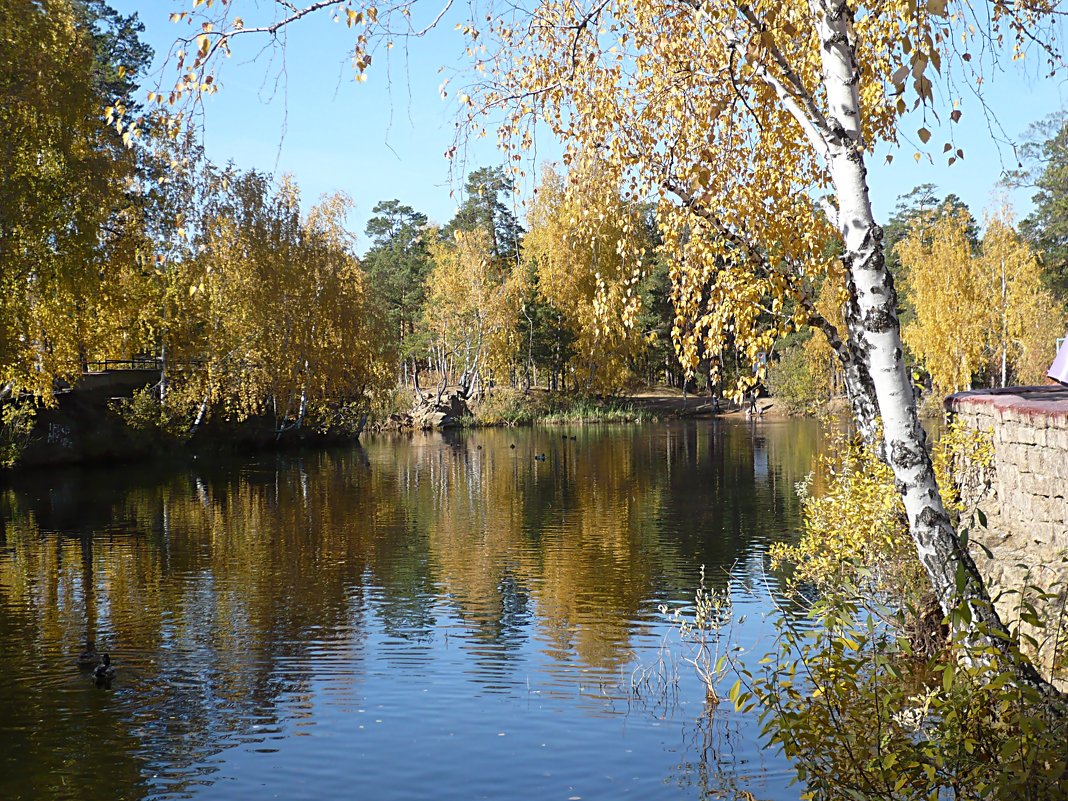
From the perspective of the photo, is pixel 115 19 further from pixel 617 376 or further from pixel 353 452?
pixel 617 376

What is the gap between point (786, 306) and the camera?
8.32 metres

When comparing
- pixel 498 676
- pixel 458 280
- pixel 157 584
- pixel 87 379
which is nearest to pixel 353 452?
pixel 87 379

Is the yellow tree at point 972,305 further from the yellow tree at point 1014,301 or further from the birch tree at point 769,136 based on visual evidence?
the birch tree at point 769,136

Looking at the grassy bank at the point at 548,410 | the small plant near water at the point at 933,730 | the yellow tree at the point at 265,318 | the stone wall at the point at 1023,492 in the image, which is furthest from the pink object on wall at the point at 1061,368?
the grassy bank at the point at 548,410

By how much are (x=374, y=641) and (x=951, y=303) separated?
31.2m

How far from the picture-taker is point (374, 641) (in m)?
10.4

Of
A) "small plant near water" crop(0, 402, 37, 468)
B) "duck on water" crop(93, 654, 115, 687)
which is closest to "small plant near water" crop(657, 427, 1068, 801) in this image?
"duck on water" crop(93, 654, 115, 687)

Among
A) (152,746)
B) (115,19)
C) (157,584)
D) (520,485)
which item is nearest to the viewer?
A: (152,746)

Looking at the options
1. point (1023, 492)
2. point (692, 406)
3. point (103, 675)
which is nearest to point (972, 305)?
point (692, 406)

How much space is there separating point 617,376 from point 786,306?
4675 cm

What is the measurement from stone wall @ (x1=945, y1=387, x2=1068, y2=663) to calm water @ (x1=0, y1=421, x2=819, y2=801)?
219 cm

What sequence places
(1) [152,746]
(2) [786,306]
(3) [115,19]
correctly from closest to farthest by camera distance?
(1) [152,746] < (2) [786,306] < (3) [115,19]

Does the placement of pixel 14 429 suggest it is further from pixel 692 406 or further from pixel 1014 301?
pixel 692 406

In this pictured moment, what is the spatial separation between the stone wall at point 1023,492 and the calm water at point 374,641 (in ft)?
7.20
